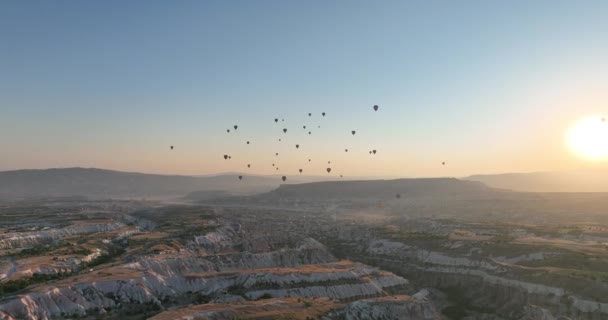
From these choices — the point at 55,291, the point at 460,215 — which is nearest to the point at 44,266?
the point at 55,291

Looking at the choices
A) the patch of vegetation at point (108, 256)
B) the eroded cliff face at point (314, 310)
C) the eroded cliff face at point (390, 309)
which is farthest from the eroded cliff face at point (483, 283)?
the patch of vegetation at point (108, 256)

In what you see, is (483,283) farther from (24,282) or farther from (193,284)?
(24,282)

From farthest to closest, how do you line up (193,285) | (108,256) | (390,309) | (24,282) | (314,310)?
1. (108,256)
2. (193,285)
3. (24,282)
4. (390,309)
5. (314,310)

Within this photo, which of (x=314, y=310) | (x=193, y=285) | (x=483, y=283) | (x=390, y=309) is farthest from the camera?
(x=483, y=283)

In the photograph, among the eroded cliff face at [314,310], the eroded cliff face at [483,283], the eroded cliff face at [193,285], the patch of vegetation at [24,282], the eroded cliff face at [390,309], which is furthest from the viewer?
the eroded cliff face at [483,283]

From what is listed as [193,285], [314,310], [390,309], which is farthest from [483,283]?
[193,285]

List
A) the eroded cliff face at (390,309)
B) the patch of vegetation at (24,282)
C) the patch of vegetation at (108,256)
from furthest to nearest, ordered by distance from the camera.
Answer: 1. the patch of vegetation at (108,256)
2. the patch of vegetation at (24,282)
3. the eroded cliff face at (390,309)

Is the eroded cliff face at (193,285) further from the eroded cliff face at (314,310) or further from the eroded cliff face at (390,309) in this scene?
the eroded cliff face at (390,309)

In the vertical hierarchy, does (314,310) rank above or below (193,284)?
below

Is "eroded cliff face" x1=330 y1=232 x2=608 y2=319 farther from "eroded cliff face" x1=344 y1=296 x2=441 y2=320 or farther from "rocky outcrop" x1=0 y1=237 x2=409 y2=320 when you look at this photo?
"rocky outcrop" x1=0 y1=237 x2=409 y2=320

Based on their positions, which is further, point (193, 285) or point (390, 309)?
point (193, 285)

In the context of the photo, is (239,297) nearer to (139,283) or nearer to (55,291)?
(139,283)
